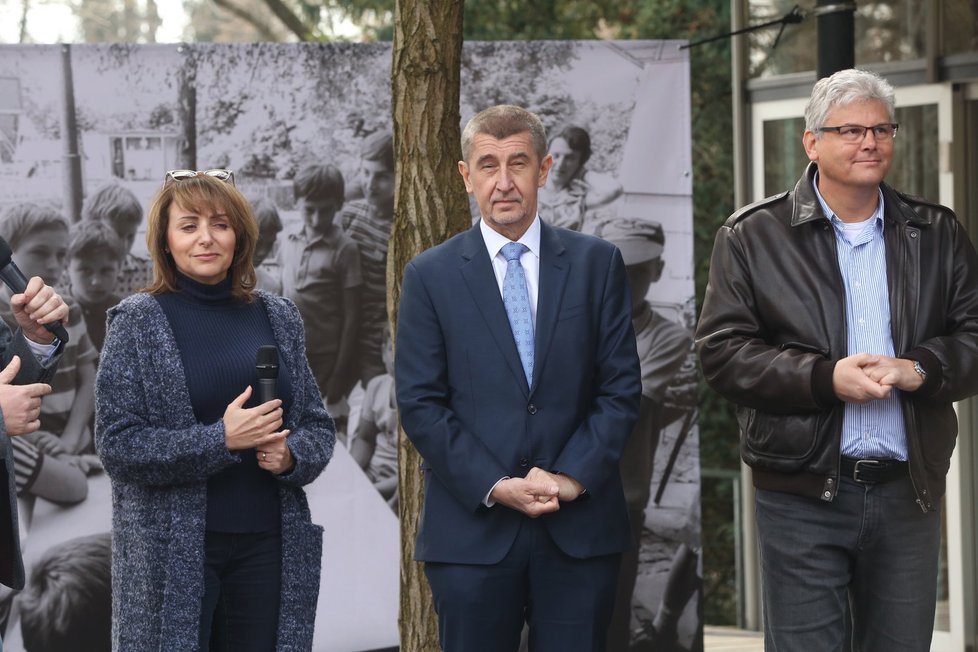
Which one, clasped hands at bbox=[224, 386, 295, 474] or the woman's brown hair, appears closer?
clasped hands at bbox=[224, 386, 295, 474]

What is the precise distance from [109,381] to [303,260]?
182 centimetres

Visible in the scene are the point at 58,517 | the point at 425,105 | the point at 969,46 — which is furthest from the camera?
the point at 969,46

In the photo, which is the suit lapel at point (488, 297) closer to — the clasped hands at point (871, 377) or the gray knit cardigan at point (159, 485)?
the gray knit cardigan at point (159, 485)

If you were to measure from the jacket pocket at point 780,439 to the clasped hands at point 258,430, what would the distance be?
1.25 m

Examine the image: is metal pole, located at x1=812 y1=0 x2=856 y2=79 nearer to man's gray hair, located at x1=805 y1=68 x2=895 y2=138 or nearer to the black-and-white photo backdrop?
the black-and-white photo backdrop

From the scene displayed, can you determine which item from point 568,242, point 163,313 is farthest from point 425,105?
point 163,313

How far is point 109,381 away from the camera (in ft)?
11.2

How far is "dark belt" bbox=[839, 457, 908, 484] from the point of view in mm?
3494

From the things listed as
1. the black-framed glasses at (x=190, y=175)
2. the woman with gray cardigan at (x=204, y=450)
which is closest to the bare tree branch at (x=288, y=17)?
the black-framed glasses at (x=190, y=175)

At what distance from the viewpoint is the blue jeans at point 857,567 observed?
3.53 m

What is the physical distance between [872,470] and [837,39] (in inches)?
88.0

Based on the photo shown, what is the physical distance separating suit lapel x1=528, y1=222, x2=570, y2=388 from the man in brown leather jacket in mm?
456

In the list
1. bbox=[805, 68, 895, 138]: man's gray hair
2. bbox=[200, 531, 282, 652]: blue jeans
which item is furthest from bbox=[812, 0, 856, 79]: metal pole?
bbox=[200, 531, 282, 652]: blue jeans

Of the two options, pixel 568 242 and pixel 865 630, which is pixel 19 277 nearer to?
pixel 568 242
